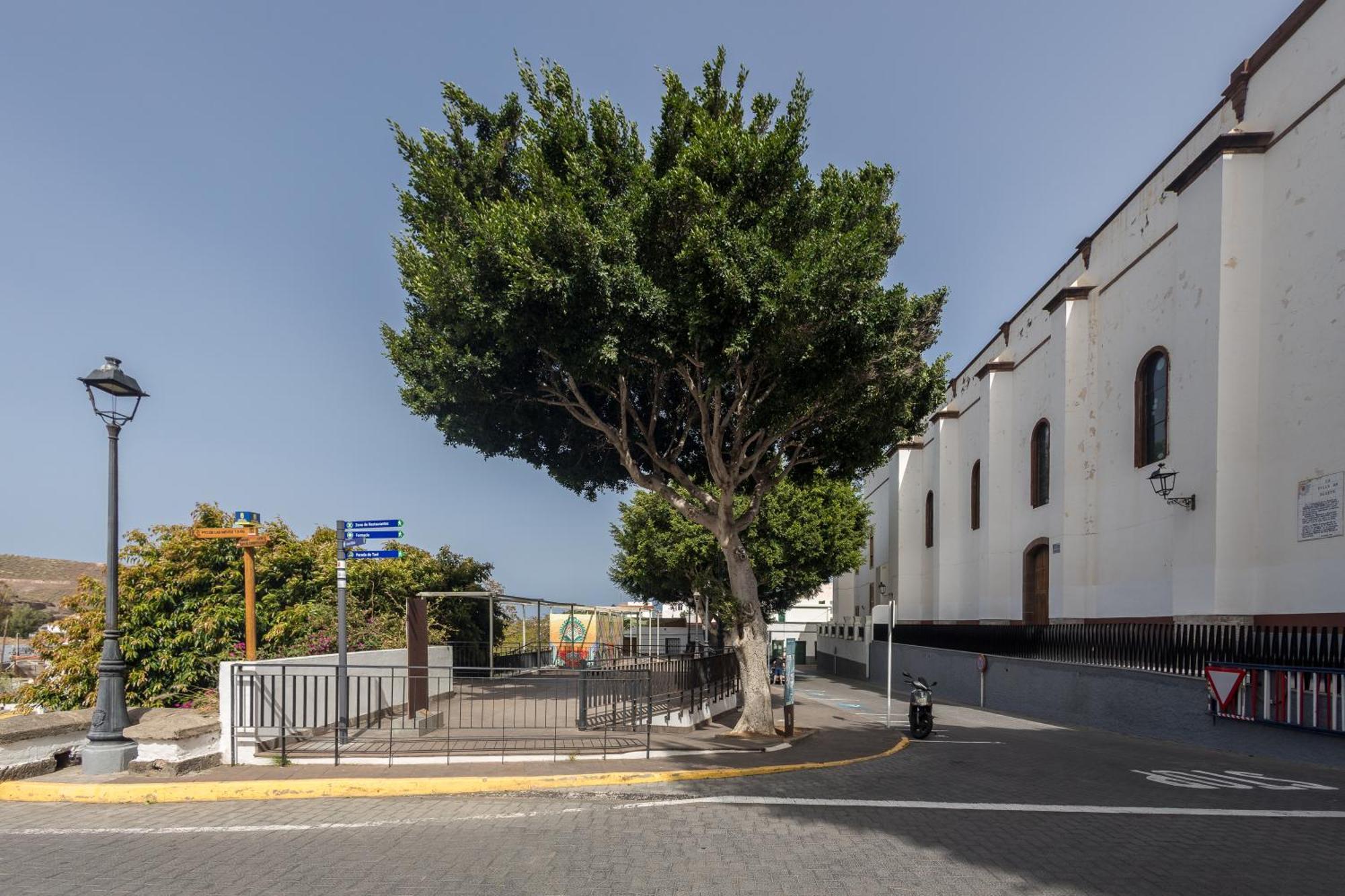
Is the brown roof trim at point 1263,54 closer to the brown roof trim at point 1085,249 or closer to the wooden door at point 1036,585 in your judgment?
the brown roof trim at point 1085,249

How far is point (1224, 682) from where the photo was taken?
12.7 metres

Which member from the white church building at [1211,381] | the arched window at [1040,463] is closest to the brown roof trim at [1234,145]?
the white church building at [1211,381]

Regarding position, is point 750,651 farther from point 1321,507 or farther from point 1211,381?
point 1211,381

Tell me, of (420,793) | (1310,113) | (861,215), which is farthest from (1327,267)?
(420,793)

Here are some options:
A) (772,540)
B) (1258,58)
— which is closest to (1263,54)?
(1258,58)

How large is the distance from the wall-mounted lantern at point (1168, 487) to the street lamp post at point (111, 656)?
16.5 m

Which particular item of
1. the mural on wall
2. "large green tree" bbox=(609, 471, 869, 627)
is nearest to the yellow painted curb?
the mural on wall

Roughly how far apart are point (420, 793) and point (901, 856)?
16.3 ft

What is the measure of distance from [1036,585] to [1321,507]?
12190 millimetres

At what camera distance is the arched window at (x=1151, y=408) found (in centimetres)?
1841

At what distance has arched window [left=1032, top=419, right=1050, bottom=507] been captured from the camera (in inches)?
971

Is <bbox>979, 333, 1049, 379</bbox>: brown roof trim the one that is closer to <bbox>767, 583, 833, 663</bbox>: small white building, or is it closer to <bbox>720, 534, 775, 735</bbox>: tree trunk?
Result: <bbox>720, 534, 775, 735</bbox>: tree trunk

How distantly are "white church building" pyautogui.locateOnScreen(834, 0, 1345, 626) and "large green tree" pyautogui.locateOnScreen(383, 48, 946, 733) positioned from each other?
213 inches

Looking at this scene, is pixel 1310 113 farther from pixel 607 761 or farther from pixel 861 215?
pixel 607 761
